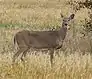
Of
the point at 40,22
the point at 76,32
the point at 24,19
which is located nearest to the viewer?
the point at 76,32

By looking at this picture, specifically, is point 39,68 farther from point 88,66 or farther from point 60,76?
point 88,66

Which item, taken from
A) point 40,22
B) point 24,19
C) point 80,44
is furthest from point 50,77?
point 24,19

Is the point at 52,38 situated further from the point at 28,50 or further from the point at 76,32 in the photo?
the point at 76,32

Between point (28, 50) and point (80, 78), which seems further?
point (28, 50)

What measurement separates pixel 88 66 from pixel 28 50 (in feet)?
12.4

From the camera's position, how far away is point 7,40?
55.5ft

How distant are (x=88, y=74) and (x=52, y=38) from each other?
436 centimetres

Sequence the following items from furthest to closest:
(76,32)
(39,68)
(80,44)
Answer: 1. (76,32)
2. (80,44)
3. (39,68)

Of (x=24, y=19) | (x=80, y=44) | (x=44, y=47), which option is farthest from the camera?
(x=24, y=19)

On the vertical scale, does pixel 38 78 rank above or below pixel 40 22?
above

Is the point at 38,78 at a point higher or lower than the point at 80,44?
higher

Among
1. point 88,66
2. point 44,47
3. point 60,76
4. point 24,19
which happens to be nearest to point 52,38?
point 44,47

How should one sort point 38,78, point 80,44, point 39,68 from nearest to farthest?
1. point 38,78
2. point 39,68
3. point 80,44

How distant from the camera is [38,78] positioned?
7906mm
